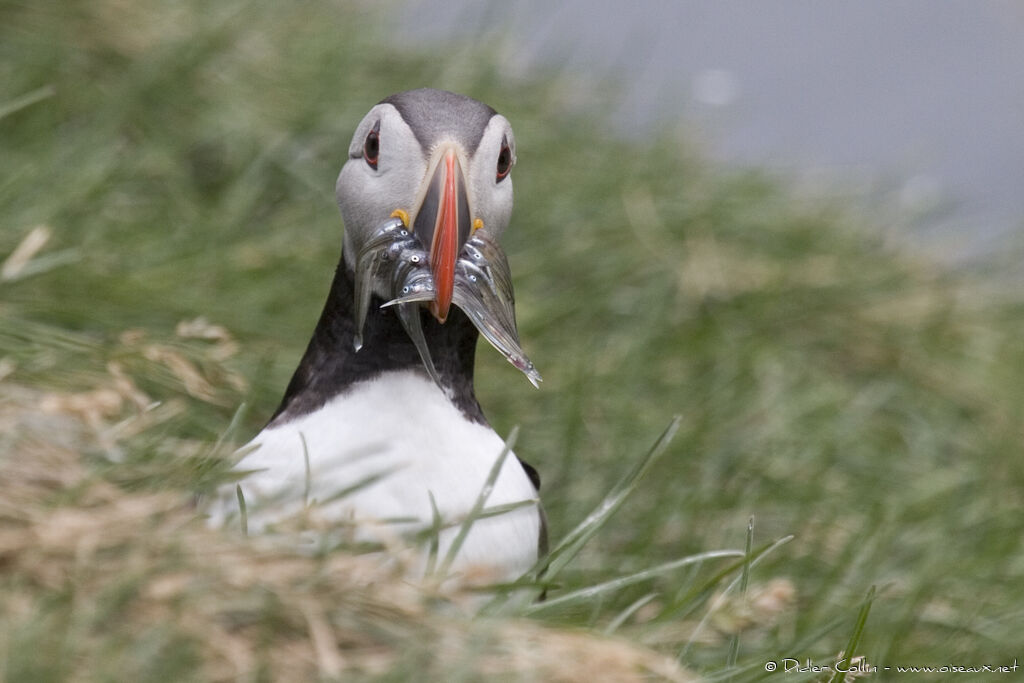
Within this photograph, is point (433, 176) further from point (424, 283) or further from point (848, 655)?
point (848, 655)

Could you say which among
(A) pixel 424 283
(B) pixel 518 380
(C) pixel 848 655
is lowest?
(B) pixel 518 380

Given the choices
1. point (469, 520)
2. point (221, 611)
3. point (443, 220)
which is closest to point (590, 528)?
point (469, 520)

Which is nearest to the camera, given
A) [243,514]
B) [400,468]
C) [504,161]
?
[243,514]

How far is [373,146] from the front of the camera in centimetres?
244

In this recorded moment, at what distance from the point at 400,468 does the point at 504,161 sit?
651 millimetres

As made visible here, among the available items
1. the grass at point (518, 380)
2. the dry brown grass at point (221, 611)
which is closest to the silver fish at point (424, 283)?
the grass at point (518, 380)

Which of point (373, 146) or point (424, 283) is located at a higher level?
point (373, 146)

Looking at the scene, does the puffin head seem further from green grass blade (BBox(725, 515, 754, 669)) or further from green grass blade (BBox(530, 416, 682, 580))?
green grass blade (BBox(725, 515, 754, 669))

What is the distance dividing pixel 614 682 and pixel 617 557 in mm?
1288

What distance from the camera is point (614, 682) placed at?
6.15 feet

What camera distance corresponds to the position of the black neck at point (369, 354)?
7.93 feet

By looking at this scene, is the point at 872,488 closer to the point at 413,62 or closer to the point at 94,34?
the point at 413,62

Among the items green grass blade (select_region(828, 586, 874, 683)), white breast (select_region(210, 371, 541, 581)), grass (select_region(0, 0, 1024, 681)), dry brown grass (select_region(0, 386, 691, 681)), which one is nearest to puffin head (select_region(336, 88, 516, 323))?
white breast (select_region(210, 371, 541, 581))

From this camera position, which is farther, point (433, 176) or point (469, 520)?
point (433, 176)
